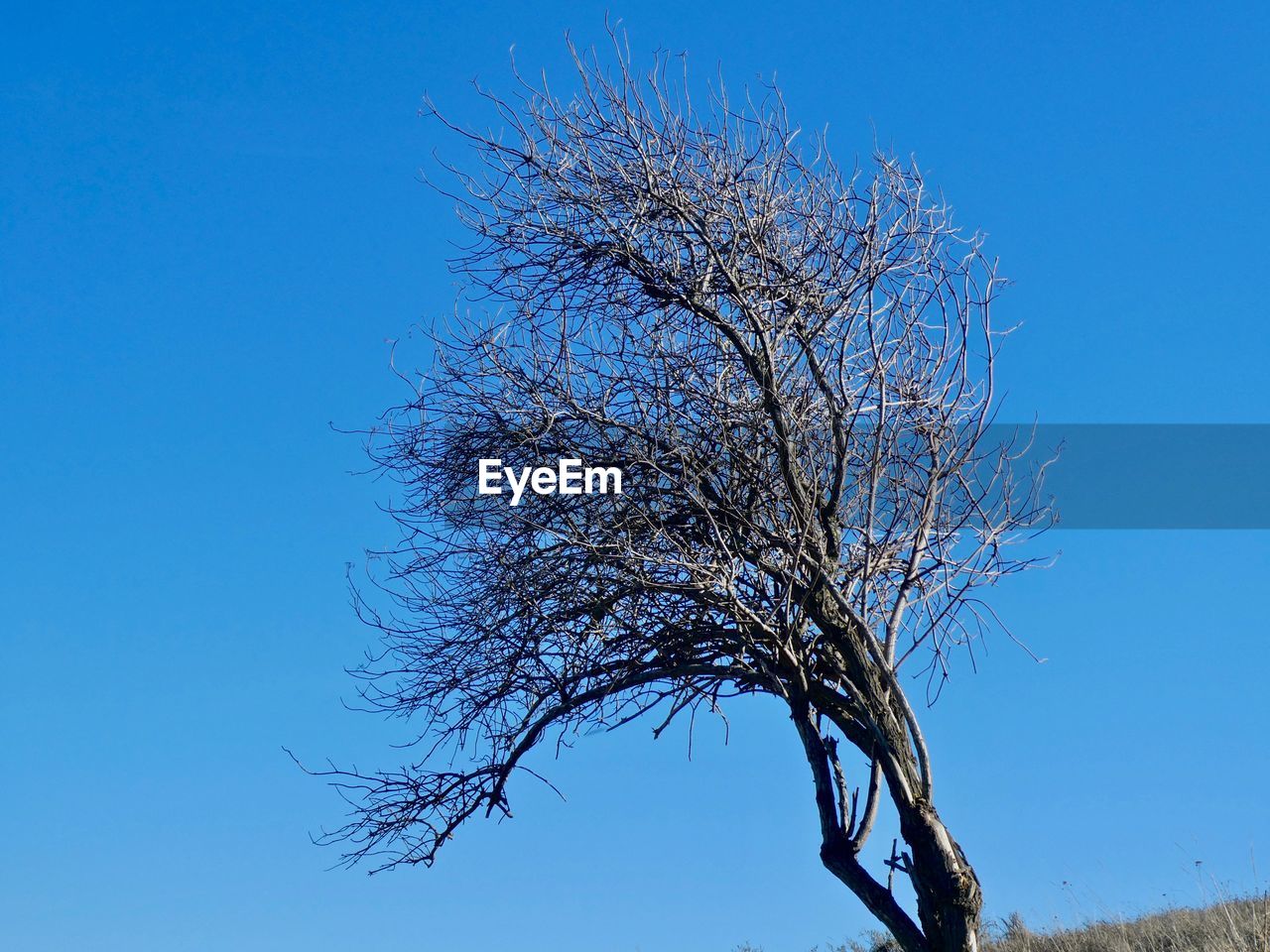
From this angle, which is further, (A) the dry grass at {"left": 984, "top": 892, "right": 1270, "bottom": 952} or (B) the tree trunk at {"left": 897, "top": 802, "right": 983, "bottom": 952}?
(A) the dry grass at {"left": 984, "top": 892, "right": 1270, "bottom": 952}

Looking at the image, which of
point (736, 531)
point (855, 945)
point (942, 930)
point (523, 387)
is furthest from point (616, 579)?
point (855, 945)

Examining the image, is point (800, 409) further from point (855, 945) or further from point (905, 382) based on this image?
point (855, 945)

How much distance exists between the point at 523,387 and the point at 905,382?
2761 millimetres

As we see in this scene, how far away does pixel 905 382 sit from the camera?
941 cm
